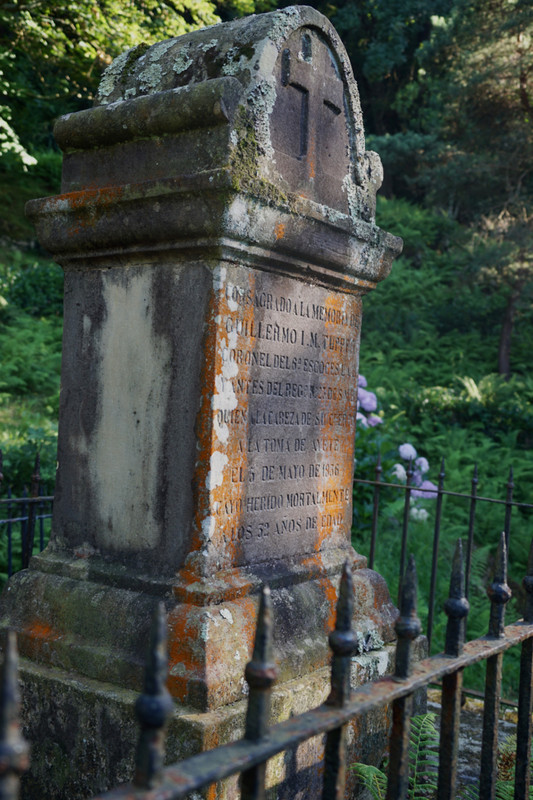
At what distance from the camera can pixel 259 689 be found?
3.91 ft

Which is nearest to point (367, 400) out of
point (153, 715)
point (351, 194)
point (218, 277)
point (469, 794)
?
point (351, 194)

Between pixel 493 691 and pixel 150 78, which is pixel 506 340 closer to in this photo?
pixel 150 78

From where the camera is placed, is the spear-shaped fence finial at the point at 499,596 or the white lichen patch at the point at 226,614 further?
the white lichen patch at the point at 226,614

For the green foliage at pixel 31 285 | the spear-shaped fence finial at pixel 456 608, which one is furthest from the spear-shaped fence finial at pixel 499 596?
the green foliage at pixel 31 285

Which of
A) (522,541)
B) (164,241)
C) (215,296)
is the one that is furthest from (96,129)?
(522,541)

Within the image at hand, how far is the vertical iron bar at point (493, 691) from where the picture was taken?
72.7 inches

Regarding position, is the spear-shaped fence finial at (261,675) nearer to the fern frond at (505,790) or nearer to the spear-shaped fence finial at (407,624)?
the spear-shaped fence finial at (407,624)

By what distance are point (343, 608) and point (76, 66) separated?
10940 millimetres

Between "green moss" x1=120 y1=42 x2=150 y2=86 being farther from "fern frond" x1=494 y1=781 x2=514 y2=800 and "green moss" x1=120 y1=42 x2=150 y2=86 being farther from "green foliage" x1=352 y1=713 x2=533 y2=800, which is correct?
"fern frond" x1=494 y1=781 x2=514 y2=800

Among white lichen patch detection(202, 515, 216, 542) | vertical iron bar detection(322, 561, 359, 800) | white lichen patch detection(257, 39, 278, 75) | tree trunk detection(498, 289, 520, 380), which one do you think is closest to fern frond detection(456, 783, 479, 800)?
white lichen patch detection(202, 515, 216, 542)

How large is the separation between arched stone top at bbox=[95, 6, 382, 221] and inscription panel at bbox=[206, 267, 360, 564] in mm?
417

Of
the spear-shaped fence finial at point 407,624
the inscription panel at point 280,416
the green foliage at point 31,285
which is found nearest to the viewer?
the spear-shaped fence finial at point 407,624

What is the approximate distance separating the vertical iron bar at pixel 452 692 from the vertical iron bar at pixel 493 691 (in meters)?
0.20

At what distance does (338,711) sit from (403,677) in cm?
24
